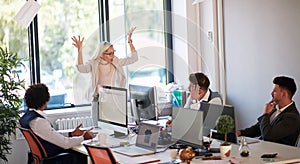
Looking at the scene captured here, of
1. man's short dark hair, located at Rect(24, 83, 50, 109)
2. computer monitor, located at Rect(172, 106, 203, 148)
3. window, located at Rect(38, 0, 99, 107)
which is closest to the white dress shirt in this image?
man's short dark hair, located at Rect(24, 83, 50, 109)

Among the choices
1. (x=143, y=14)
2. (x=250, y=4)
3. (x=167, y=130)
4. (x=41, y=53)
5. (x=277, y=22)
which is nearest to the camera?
(x=167, y=130)

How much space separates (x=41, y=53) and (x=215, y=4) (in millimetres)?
2174

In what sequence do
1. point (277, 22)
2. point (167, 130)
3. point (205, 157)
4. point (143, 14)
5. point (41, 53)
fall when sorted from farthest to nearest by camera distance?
1. point (143, 14)
2. point (41, 53)
3. point (277, 22)
4. point (167, 130)
5. point (205, 157)

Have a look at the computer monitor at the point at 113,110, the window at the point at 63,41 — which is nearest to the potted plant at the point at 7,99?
the window at the point at 63,41

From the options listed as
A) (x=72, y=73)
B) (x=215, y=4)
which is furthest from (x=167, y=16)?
(x=72, y=73)

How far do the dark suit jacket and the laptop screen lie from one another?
0.94m

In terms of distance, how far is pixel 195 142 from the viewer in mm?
3916

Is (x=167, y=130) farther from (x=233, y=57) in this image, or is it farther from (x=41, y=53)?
(x=41, y=53)

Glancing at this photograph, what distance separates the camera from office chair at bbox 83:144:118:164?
3605 mm

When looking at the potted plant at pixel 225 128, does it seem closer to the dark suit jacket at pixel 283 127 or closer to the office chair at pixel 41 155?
the dark suit jacket at pixel 283 127

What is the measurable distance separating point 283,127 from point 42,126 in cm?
195

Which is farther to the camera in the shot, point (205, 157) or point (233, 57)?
point (233, 57)

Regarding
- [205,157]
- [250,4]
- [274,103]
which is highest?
[250,4]

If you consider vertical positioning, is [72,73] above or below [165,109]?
above
